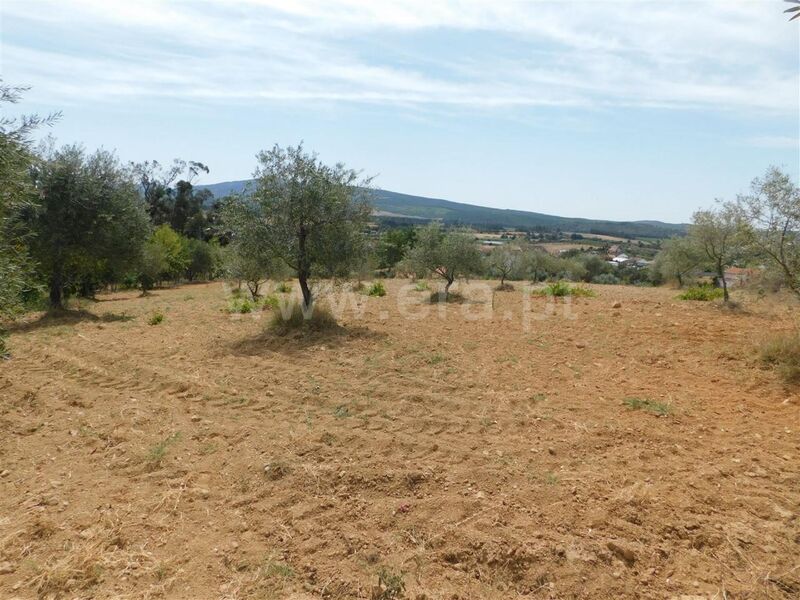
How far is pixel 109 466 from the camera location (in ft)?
16.6

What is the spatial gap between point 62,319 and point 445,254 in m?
11.9

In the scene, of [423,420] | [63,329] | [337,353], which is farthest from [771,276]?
[63,329]

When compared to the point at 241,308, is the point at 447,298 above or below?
above

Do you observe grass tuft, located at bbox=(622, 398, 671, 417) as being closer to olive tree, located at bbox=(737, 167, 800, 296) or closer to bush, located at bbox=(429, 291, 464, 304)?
olive tree, located at bbox=(737, 167, 800, 296)

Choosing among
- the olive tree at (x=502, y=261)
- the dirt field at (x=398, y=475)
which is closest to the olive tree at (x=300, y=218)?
the dirt field at (x=398, y=475)

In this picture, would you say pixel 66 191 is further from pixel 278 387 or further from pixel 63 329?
pixel 278 387

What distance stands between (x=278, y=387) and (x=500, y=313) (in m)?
8.19

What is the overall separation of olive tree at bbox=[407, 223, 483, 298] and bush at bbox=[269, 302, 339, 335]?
7.68 meters

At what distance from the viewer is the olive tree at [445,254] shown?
1862 centimetres

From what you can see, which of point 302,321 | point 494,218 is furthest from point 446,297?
point 494,218

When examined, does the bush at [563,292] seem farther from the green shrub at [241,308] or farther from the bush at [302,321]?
the green shrub at [241,308]

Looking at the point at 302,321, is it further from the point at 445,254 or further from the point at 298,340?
the point at 445,254

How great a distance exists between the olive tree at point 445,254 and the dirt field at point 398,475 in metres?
9.75

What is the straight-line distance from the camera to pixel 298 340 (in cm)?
1030
